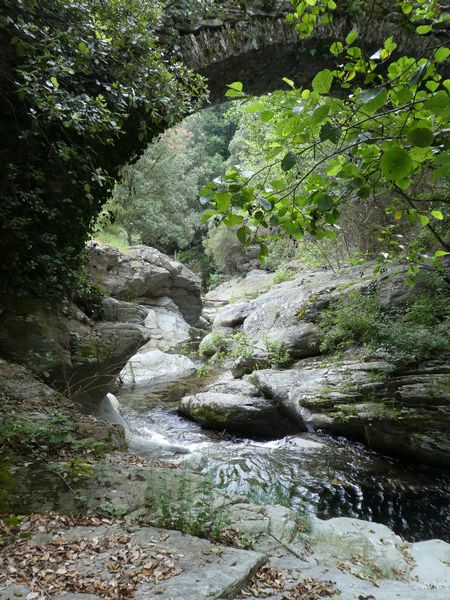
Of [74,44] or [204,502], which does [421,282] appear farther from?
[74,44]

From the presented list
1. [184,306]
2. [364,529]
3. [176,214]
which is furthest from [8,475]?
[176,214]

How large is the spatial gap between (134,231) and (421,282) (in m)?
15.6

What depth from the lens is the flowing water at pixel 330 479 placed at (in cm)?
513

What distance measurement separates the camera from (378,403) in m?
6.64

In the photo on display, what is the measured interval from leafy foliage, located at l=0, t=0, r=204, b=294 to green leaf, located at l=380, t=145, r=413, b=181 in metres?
3.23

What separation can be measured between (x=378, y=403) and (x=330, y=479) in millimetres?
1566

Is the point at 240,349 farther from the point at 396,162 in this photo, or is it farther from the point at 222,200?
the point at 396,162

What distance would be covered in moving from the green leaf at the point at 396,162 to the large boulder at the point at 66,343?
503 cm

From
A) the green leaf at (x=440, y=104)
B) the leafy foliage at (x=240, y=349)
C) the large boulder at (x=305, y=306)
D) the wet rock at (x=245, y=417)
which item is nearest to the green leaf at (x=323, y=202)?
the green leaf at (x=440, y=104)

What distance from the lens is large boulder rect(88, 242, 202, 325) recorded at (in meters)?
12.4

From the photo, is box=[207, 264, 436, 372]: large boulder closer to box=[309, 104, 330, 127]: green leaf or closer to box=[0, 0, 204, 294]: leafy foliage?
box=[0, 0, 204, 294]: leafy foliage

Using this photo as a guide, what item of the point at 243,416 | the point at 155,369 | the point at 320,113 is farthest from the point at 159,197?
the point at 320,113

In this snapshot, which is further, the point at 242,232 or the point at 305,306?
the point at 305,306

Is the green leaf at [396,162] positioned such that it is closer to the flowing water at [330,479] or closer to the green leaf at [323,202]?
the green leaf at [323,202]
